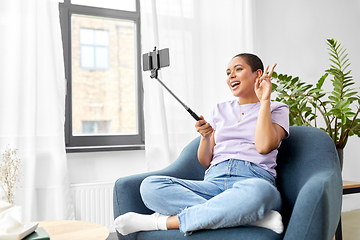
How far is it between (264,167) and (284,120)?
22 cm

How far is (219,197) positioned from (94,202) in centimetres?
127

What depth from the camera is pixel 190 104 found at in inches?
95.1

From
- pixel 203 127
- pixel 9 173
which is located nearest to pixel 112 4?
pixel 9 173

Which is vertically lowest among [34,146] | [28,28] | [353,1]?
[34,146]

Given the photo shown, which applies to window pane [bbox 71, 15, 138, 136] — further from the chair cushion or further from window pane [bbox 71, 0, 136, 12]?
the chair cushion

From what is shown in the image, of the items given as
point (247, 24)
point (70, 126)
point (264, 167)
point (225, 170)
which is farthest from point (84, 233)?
point (247, 24)

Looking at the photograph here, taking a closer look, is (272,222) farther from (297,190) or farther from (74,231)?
(74,231)

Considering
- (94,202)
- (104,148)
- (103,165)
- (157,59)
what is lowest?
(94,202)

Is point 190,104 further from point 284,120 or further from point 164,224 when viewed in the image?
point 164,224

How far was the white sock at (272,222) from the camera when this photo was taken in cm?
104

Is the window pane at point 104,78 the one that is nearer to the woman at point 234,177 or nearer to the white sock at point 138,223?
the woman at point 234,177

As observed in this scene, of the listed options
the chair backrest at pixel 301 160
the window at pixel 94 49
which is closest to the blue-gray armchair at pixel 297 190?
the chair backrest at pixel 301 160

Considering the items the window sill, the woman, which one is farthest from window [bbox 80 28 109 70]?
the woman

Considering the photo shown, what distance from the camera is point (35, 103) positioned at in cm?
199
